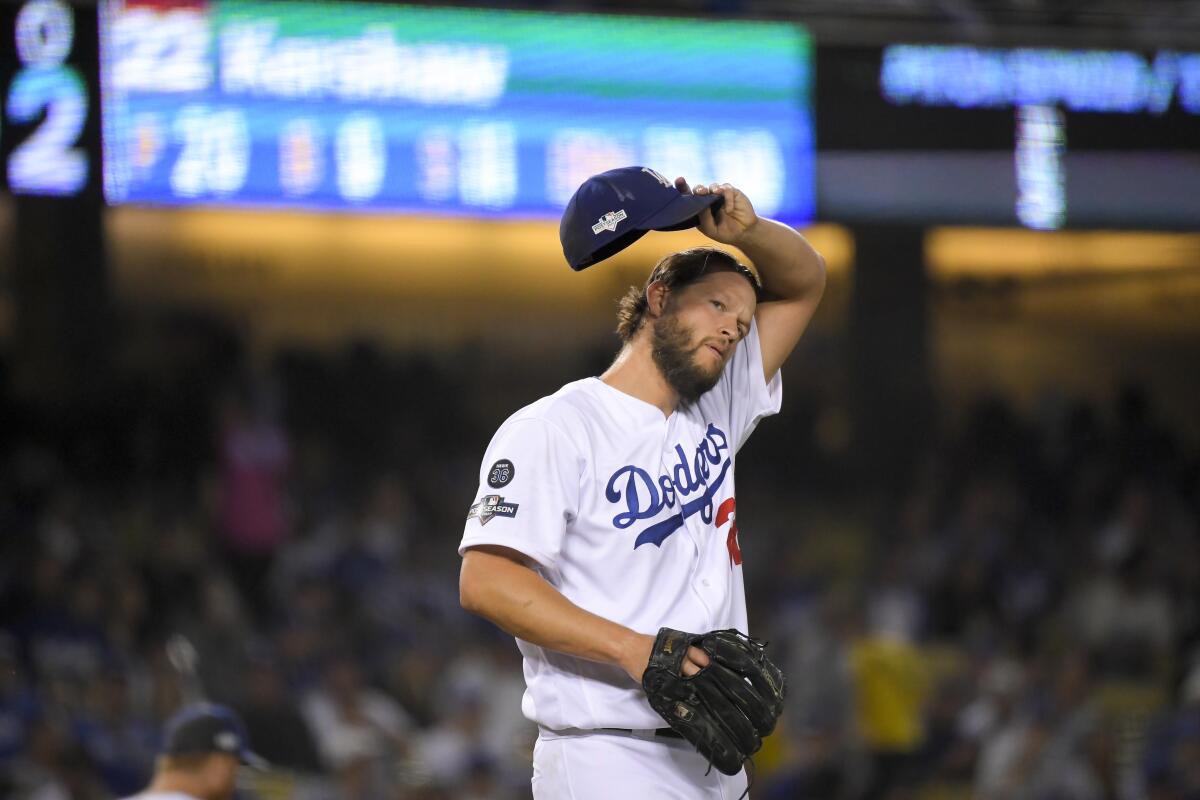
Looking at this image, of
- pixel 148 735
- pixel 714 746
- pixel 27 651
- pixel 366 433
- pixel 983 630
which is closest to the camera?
pixel 714 746

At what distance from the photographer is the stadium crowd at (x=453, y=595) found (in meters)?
5.92

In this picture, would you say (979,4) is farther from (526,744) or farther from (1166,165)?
(526,744)

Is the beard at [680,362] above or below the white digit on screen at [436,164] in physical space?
below

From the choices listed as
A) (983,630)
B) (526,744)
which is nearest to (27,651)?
(526,744)

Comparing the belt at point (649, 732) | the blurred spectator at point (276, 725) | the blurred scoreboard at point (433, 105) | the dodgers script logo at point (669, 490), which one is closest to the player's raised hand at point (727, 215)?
the dodgers script logo at point (669, 490)

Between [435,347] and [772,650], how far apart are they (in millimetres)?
3126

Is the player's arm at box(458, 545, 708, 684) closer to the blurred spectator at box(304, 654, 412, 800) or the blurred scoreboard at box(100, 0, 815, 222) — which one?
the blurred scoreboard at box(100, 0, 815, 222)

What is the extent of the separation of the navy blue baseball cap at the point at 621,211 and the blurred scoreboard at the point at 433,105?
3315mm

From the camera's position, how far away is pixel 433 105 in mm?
5492

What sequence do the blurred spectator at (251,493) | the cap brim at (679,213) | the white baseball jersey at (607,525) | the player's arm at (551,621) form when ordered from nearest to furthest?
the player's arm at (551,621) → the white baseball jersey at (607,525) → the cap brim at (679,213) → the blurred spectator at (251,493)

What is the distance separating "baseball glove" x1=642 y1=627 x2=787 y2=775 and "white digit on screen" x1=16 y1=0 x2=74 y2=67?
400 cm

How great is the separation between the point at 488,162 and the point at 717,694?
3.93 metres

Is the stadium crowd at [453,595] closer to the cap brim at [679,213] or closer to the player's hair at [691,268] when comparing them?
the player's hair at [691,268]

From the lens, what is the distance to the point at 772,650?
22.8 ft
